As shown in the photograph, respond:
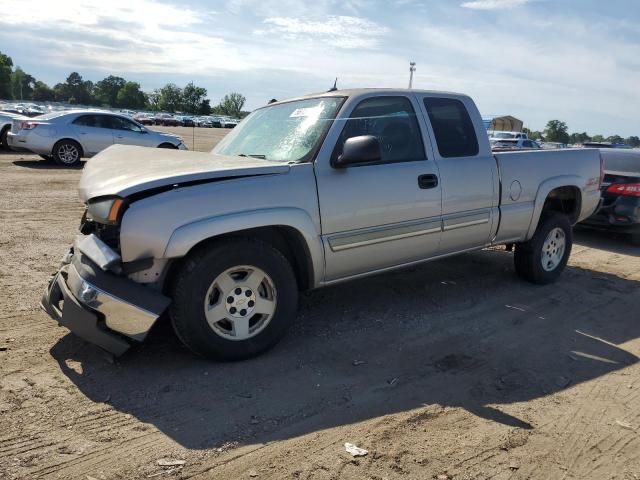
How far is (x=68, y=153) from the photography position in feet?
47.5

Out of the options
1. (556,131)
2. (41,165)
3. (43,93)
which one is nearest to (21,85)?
(43,93)

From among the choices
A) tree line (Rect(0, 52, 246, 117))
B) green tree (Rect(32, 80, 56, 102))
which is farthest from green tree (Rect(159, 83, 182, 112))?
green tree (Rect(32, 80, 56, 102))

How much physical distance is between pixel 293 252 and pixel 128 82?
6524 inches

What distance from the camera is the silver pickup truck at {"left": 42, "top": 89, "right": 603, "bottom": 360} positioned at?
343cm

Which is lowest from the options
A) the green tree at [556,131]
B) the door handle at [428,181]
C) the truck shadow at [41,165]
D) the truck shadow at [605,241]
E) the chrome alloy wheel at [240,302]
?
the truck shadow at [605,241]

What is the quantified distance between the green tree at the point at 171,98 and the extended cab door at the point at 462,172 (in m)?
137

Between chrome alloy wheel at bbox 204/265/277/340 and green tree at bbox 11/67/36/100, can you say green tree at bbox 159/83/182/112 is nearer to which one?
green tree at bbox 11/67/36/100

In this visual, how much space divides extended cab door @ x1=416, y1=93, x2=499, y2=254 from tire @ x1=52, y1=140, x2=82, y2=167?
40.0 feet

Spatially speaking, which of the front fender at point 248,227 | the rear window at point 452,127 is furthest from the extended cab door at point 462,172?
the front fender at point 248,227

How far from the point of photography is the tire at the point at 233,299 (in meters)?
3.55

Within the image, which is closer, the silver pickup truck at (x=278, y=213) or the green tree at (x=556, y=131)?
the silver pickup truck at (x=278, y=213)

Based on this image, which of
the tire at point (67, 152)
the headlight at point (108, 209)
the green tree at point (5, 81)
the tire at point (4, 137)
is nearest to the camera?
the headlight at point (108, 209)

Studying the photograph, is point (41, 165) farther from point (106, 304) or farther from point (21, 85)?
point (21, 85)

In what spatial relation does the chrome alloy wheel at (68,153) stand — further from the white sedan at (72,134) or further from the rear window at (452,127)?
the rear window at (452,127)
